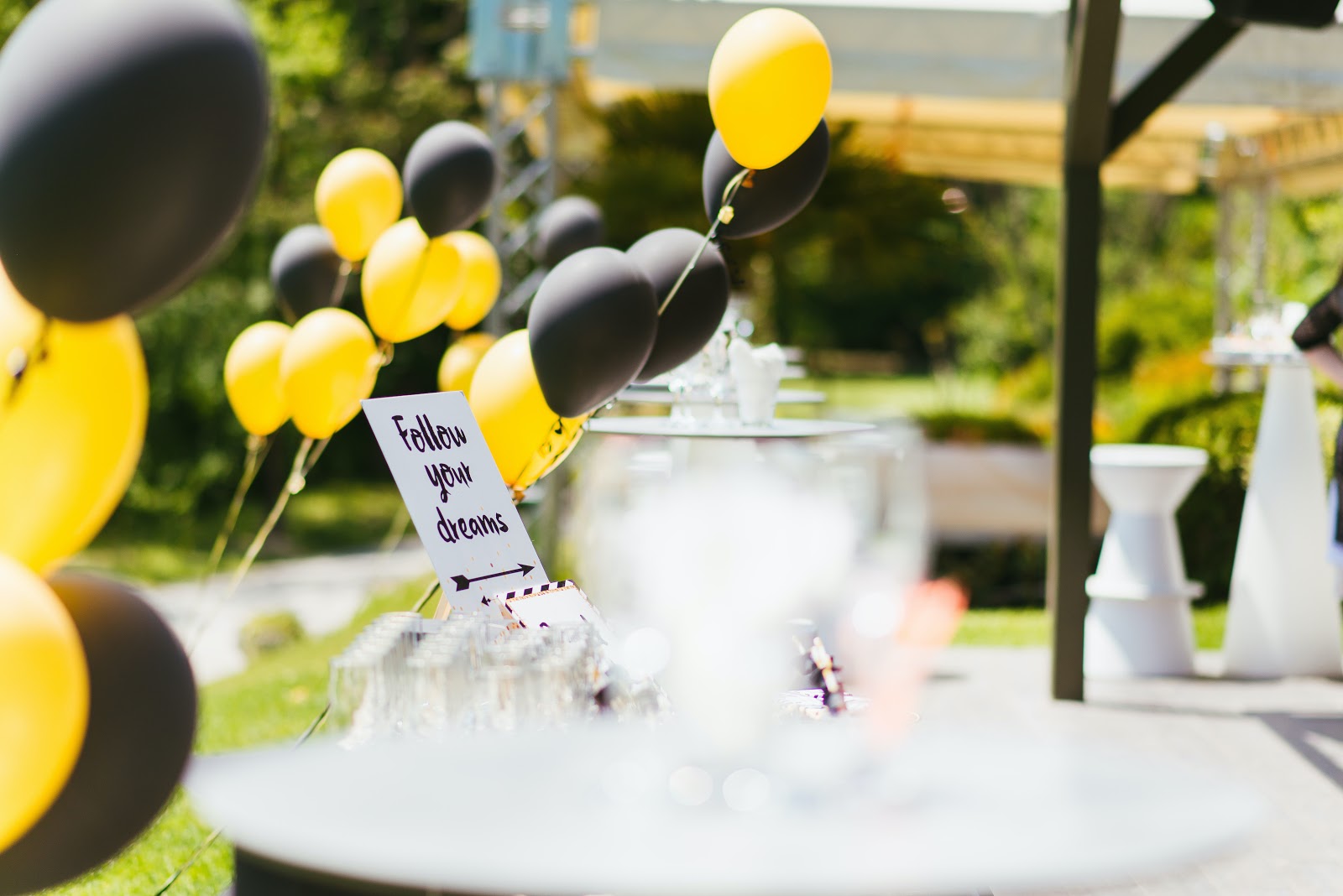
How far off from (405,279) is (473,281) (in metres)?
0.81

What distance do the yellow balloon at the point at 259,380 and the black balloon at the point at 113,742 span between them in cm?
225

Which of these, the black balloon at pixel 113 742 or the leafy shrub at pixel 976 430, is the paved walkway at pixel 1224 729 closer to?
the black balloon at pixel 113 742

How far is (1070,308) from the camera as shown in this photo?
4.66m

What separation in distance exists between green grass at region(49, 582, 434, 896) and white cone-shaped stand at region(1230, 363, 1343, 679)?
9.86 ft

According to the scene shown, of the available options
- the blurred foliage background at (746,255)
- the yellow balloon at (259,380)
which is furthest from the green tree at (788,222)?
the yellow balloon at (259,380)

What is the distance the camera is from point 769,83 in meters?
2.51

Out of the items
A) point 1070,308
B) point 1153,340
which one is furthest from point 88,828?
point 1153,340

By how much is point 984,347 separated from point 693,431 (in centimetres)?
1695

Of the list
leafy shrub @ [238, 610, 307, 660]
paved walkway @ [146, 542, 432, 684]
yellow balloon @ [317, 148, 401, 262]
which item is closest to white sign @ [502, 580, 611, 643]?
yellow balloon @ [317, 148, 401, 262]

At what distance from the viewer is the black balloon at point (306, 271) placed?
411cm

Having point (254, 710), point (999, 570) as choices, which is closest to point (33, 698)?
point (254, 710)

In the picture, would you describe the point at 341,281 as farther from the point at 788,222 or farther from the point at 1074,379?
the point at 788,222

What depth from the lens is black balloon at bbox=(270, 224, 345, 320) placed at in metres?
4.11

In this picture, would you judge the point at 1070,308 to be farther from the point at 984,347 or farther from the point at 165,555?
the point at 984,347
